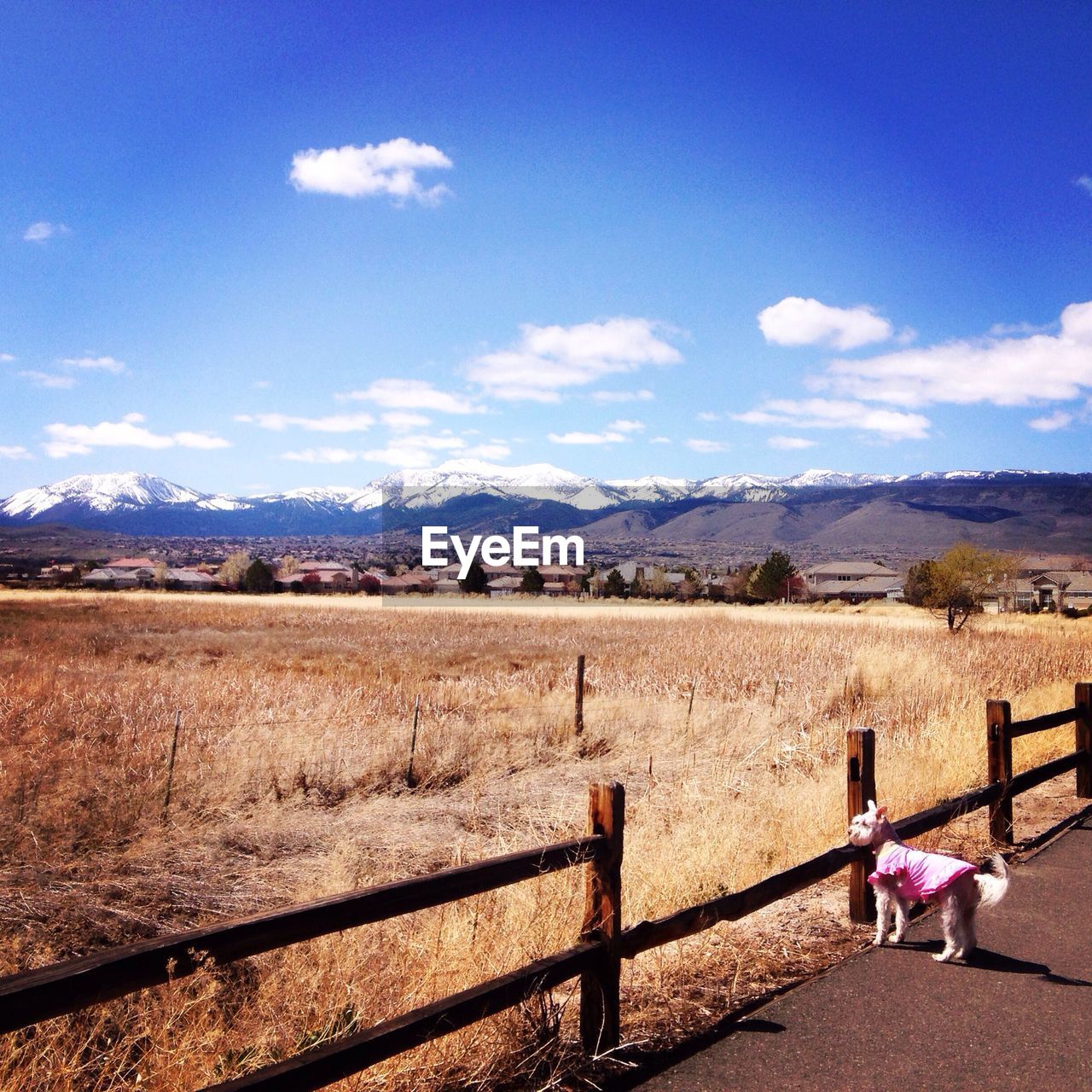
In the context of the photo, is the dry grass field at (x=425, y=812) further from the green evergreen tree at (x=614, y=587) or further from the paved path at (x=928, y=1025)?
the green evergreen tree at (x=614, y=587)

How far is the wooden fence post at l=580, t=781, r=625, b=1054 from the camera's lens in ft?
13.7

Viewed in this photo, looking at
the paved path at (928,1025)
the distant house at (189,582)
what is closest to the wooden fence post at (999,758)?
the paved path at (928,1025)

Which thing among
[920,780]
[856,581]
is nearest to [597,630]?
[920,780]

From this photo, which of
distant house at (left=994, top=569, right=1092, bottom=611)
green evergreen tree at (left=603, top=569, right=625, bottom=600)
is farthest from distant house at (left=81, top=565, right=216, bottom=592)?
distant house at (left=994, top=569, right=1092, bottom=611)

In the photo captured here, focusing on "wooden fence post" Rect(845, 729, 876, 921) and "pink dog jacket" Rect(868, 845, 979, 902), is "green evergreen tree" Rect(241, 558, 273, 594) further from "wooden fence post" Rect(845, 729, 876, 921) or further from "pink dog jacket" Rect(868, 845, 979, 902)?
"pink dog jacket" Rect(868, 845, 979, 902)

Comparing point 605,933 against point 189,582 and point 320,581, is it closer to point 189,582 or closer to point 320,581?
point 189,582

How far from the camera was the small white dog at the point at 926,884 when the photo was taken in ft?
16.8

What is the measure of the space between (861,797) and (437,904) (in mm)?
3591

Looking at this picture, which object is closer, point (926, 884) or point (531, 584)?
point (926, 884)

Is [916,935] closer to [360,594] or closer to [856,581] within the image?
[360,594]

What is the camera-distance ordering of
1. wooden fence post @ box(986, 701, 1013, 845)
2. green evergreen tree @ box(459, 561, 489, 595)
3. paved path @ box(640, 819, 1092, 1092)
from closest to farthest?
1. paved path @ box(640, 819, 1092, 1092)
2. wooden fence post @ box(986, 701, 1013, 845)
3. green evergreen tree @ box(459, 561, 489, 595)

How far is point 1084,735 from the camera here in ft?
31.4

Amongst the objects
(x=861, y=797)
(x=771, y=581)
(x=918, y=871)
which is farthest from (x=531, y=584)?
(x=918, y=871)

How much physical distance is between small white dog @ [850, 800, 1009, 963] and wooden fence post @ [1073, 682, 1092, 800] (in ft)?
16.3
